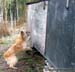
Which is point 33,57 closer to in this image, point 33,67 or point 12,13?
point 33,67

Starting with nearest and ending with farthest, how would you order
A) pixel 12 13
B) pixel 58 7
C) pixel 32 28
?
1. pixel 58 7
2. pixel 32 28
3. pixel 12 13

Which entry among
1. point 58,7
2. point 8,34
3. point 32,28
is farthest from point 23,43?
point 58,7

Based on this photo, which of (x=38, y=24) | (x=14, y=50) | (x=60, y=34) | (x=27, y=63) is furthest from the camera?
(x=14, y=50)

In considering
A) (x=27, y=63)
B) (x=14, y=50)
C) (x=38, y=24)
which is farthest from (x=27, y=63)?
(x=38, y=24)

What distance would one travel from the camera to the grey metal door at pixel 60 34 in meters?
2.47

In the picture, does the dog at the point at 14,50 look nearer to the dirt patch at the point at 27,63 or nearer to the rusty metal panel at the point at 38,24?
the dirt patch at the point at 27,63

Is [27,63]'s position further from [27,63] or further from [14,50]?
[14,50]

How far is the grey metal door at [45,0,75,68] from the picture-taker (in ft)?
8.10

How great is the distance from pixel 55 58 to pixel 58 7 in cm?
61

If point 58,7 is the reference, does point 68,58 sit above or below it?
below

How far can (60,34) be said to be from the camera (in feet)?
9.10

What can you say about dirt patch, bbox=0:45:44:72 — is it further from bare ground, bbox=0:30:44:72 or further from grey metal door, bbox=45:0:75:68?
grey metal door, bbox=45:0:75:68

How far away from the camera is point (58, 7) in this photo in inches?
113

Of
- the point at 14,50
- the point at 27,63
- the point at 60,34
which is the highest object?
the point at 60,34
